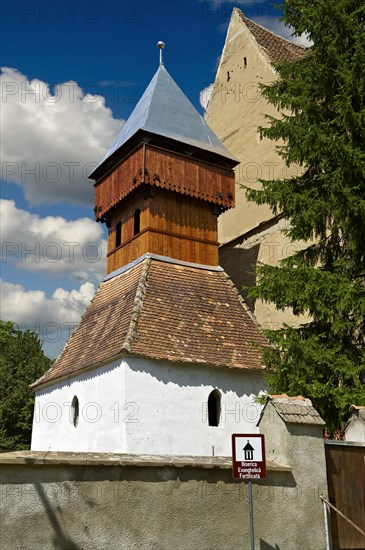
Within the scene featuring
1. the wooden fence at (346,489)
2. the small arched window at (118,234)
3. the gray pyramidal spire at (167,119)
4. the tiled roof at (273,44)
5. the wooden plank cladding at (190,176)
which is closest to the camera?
the wooden fence at (346,489)

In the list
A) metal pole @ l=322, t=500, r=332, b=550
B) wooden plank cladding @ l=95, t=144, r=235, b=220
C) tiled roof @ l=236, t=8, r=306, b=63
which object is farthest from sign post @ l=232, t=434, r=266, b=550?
tiled roof @ l=236, t=8, r=306, b=63

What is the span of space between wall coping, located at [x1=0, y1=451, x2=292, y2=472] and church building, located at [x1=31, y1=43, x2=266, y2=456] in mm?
6370

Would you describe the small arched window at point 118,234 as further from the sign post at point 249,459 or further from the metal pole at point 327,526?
the sign post at point 249,459

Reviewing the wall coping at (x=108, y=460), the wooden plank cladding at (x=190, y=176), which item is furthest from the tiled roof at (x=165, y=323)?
the wall coping at (x=108, y=460)

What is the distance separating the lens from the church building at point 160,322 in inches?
609

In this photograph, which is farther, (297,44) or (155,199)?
(297,44)

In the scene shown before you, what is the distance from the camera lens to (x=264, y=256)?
22250 millimetres

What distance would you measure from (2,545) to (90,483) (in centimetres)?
114

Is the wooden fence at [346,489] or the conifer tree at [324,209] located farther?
the conifer tree at [324,209]

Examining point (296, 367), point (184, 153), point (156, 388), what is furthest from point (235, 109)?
point (296, 367)

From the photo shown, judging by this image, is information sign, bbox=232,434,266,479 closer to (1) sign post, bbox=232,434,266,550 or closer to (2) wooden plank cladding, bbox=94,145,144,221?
(1) sign post, bbox=232,434,266,550

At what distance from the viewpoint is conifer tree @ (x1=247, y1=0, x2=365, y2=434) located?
1143cm

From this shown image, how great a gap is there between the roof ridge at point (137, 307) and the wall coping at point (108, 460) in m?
7.69

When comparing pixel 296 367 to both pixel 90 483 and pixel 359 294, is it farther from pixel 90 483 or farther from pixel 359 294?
pixel 90 483
